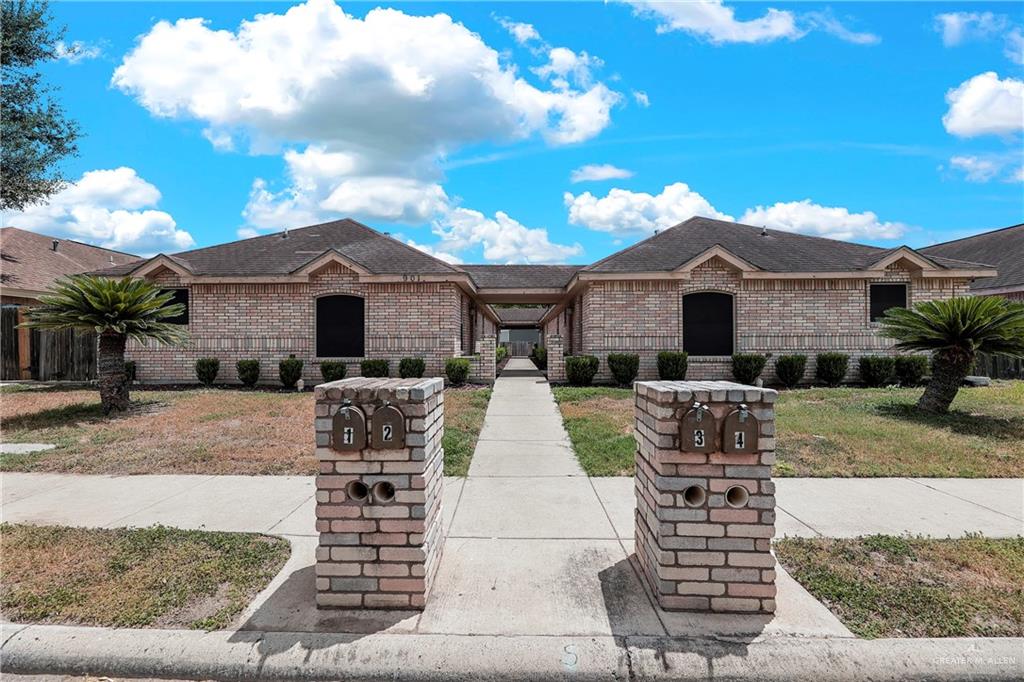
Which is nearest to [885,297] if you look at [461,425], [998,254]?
[998,254]

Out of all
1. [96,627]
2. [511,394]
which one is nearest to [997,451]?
[511,394]

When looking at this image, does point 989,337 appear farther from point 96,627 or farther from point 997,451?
point 96,627

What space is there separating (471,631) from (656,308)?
507 inches

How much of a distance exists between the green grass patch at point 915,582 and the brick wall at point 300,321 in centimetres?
1183

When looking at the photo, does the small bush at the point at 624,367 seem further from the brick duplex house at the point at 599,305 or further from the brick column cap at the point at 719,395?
the brick column cap at the point at 719,395

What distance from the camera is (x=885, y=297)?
14.8 meters

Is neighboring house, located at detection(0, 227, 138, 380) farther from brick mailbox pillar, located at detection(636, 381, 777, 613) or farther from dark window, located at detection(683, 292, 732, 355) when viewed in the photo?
dark window, located at detection(683, 292, 732, 355)

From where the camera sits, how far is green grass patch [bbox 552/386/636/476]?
6.58 m

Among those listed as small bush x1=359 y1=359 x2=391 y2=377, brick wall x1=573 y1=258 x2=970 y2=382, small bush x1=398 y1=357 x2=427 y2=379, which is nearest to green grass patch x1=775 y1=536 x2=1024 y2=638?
brick wall x1=573 y1=258 x2=970 y2=382

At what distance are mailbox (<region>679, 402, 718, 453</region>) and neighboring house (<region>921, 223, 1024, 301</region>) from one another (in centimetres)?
2050

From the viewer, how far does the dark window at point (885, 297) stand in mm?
14734

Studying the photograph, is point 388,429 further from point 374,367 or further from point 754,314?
point 754,314

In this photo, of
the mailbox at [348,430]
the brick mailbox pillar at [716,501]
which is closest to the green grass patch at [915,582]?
the brick mailbox pillar at [716,501]

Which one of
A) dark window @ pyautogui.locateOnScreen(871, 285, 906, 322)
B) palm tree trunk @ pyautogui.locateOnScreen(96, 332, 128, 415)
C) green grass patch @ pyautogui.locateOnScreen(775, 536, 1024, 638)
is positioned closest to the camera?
green grass patch @ pyautogui.locateOnScreen(775, 536, 1024, 638)
